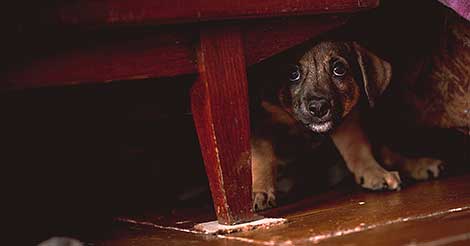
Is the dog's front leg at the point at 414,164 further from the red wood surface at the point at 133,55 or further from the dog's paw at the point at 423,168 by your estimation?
the red wood surface at the point at 133,55

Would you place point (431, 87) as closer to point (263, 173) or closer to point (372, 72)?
point (372, 72)

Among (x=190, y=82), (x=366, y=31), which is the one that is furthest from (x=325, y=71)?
(x=190, y=82)

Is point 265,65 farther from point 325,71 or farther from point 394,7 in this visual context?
point 394,7

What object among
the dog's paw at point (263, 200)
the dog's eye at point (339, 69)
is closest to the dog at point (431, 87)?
the dog's eye at point (339, 69)

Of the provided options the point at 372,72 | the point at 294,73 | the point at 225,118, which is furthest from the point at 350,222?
the point at 372,72

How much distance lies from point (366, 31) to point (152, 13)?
133 cm

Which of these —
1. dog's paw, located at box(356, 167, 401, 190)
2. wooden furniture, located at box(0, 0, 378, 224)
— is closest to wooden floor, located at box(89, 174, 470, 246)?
dog's paw, located at box(356, 167, 401, 190)

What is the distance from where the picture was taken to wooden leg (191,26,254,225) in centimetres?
196

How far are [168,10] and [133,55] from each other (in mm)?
134

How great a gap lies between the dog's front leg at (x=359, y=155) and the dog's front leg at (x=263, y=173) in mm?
317

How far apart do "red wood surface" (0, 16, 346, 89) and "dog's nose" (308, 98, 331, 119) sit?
40cm

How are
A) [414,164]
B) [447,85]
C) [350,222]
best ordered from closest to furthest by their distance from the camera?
[350,222], [447,85], [414,164]

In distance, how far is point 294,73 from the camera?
8.48 feet

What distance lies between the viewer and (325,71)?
102 inches
